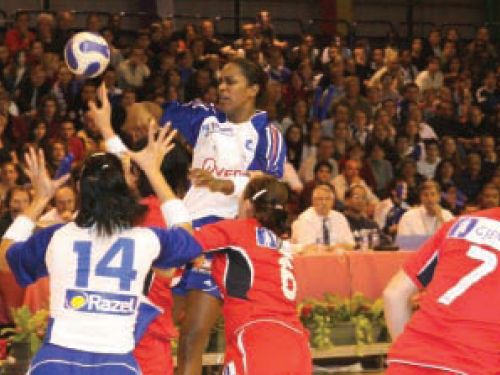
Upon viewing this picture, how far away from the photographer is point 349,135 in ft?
51.1

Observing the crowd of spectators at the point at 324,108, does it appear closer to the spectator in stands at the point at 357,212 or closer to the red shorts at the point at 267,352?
the spectator in stands at the point at 357,212

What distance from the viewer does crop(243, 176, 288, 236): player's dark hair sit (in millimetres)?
5887

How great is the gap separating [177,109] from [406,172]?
7931 mm

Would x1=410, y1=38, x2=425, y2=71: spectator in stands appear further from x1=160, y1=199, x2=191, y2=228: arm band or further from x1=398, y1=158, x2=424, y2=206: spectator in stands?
x1=160, y1=199, x2=191, y2=228: arm band

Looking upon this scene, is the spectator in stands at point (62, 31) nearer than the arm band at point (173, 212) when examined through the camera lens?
No

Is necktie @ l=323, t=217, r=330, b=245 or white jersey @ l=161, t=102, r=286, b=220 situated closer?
white jersey @ l=161, t=102, r=286, b=220

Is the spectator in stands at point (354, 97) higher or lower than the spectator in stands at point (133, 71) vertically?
lower

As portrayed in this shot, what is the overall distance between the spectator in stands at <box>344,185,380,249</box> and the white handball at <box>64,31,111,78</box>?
181 inches

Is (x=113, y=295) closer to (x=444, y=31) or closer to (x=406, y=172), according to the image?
(x=406, y=172)

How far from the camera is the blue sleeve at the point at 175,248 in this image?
4930 millimetres

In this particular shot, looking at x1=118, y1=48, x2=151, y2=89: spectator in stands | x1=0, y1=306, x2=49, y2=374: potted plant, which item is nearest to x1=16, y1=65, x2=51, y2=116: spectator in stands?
x1=118, y1=48, x2=151, y2=89: spectator in stands

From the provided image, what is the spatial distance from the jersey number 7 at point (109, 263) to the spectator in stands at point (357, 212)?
8022mm

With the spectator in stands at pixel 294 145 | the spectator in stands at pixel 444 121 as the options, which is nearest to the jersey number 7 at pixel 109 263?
the spectator in stands at pixel 294 145

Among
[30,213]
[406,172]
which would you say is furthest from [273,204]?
[406,172]
